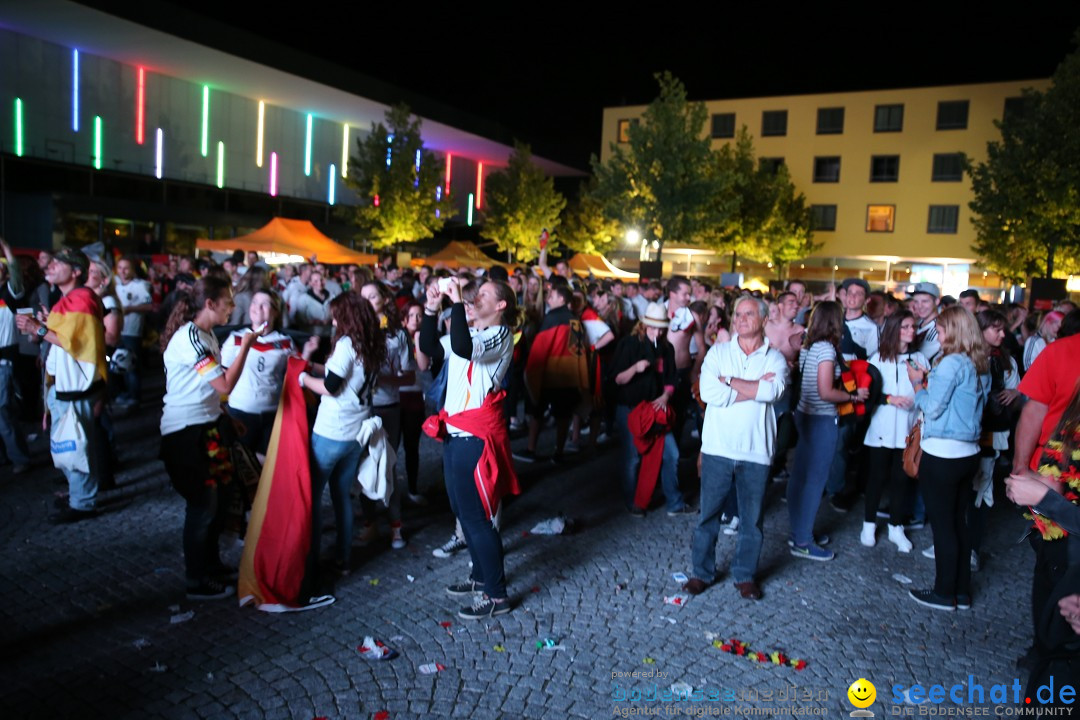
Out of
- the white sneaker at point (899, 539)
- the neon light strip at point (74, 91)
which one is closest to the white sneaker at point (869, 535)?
the white sneaker at point (899, 539)

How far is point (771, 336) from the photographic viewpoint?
665cm

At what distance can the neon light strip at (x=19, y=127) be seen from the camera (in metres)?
22.5

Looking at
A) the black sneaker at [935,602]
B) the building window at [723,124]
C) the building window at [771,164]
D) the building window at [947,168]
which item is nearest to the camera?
the black sneaker at [935,602]

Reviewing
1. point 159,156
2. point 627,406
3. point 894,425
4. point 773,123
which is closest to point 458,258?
point 159,156

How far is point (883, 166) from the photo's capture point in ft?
138

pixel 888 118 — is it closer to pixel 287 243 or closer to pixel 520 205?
pixel 520 205

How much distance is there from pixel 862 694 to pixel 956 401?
6.54 feet

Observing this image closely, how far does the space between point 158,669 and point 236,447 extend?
143cm

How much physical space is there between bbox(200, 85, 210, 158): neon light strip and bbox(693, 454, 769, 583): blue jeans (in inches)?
1119

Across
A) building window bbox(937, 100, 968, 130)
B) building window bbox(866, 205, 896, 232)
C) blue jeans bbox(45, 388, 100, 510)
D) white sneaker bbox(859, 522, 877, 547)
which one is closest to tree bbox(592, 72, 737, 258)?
building window bbox(866, 205, 896, 232)

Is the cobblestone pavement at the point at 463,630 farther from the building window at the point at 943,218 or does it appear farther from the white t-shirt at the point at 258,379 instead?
the building window at the point at 943,218

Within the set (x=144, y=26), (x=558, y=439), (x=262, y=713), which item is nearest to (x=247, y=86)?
(x=144, y=26)

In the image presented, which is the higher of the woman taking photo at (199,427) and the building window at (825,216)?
Answer: the building window at (825,216)

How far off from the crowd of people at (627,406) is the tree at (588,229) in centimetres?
3387
